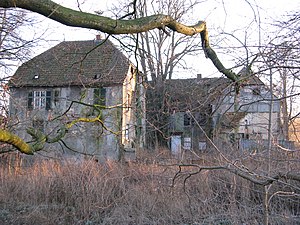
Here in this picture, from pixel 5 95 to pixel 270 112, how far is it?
18.5ft

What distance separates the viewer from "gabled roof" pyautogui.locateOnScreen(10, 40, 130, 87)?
4.95 m

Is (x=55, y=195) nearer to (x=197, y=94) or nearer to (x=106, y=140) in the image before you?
A: (x=197, y=94)

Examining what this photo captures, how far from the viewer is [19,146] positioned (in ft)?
12.5

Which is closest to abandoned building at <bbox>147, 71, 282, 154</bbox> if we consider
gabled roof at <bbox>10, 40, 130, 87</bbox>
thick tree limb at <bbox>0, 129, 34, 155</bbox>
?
gabled roof at <bbox>10, 40, 130, 87</bbox>

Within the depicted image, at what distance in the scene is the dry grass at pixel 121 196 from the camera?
8102mm

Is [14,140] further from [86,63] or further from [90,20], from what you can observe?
[86,63]

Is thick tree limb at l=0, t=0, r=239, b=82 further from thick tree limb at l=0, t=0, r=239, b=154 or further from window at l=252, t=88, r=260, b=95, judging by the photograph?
window at l=252, t=88, r=260, b=95

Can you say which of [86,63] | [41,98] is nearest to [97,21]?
[86,63]

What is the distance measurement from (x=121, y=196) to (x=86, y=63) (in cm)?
504

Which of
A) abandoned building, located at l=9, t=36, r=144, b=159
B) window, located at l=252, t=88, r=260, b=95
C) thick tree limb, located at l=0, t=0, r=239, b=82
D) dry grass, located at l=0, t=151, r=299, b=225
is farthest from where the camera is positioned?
dry grass, located at l=0, t=151, r=299, b=225

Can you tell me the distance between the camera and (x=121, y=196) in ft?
30.7

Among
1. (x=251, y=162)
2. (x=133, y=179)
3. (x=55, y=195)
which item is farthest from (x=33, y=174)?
(x=251, y=162)

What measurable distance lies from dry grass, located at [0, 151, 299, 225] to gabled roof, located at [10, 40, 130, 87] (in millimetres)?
2452

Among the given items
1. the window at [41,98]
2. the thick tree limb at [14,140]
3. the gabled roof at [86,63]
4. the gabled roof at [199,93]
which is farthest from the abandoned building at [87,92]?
the window at [41,98]
